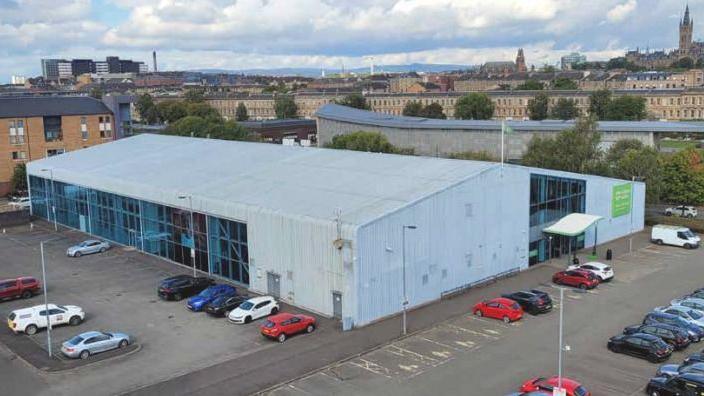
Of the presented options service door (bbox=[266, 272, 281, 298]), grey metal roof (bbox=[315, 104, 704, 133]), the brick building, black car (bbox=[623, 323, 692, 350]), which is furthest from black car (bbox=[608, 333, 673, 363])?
the brick building

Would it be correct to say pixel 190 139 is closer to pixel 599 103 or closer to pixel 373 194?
pixel 373 194

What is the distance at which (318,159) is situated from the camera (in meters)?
45.6

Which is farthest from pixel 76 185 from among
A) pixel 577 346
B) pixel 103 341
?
pixel 577 346

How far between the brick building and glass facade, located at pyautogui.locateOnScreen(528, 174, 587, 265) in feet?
209

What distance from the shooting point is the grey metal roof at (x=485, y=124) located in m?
68.6

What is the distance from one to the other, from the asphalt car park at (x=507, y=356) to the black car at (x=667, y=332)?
0.44 m

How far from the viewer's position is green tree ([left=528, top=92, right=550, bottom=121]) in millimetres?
137000

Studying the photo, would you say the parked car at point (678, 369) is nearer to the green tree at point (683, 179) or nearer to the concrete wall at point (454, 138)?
the green tree at point (683, 179)

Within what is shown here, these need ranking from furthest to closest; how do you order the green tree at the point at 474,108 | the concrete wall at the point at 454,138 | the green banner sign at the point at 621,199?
the green tree at the point at 474,108
the concrete wall at the point at 454,138
the green banner sign at the point at 621,199

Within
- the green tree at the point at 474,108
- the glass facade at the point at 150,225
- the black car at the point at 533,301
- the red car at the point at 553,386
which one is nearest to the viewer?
the red car at the point at 553,386

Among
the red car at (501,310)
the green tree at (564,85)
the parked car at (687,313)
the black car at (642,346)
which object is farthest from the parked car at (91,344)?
the green tree at (564,85)

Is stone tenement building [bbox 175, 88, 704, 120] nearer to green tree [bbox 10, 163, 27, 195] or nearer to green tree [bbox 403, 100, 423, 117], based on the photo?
green tree [bbox 403, 100, 423, 117]

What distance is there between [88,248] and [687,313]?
37.5m

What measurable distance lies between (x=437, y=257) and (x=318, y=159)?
1458 cm
